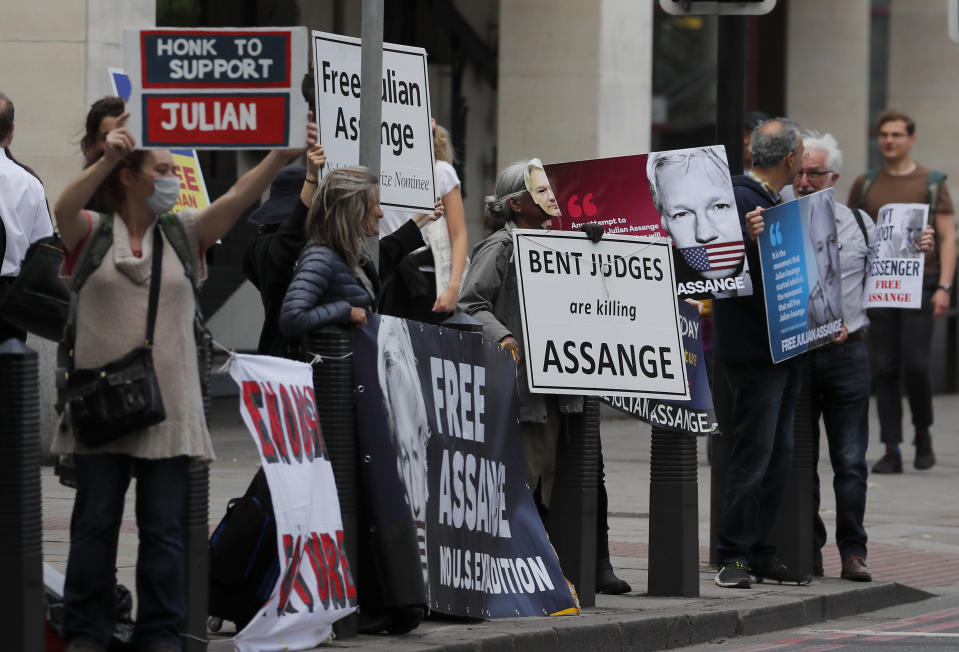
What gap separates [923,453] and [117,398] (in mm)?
9496

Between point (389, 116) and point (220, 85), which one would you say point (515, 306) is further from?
point (220, 85)

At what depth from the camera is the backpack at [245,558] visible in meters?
6.50

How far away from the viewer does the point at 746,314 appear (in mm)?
8727

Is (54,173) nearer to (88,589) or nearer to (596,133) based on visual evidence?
(596,133)

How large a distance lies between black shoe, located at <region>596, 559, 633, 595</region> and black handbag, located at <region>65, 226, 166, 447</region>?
310 cm

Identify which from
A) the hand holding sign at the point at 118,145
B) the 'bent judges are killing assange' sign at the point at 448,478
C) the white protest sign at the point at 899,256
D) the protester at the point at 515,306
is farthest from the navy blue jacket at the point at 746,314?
the white protest sign at the point at 899,256

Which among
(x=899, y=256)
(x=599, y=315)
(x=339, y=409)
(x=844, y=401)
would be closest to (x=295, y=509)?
(x=339, y=409)

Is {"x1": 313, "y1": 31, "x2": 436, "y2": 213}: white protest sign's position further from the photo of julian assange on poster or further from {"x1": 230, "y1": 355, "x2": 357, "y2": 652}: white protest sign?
{"x1": 230, "y1": 355, "x2": 357, "y2": 652}: white protest sign

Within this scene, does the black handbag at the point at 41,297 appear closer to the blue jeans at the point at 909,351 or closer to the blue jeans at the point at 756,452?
the blue jeans at the point at 756,452

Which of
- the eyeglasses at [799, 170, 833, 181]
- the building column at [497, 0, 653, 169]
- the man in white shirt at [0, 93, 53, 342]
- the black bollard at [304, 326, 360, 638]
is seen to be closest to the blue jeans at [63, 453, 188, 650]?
the black bollard at [304, 326, 360, 638]

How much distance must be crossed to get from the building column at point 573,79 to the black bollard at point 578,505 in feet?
29.2

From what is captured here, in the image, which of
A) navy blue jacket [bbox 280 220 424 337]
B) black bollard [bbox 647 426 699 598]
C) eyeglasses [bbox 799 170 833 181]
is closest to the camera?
navy blue jacket [bbox 280 220 424 337]

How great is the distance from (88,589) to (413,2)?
48.3 feet

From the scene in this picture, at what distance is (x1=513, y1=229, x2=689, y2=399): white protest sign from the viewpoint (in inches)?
307
